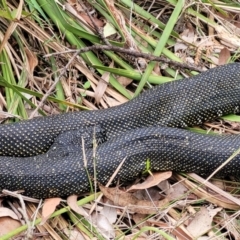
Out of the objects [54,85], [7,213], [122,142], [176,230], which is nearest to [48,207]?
[7,213]

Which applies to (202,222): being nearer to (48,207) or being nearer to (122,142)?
(122,142)

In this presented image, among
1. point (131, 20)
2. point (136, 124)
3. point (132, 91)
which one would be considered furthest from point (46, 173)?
point (131, 20)

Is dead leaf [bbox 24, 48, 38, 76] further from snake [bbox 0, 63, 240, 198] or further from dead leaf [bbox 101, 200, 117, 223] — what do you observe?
dead leaf [bbox 101, 200, 117, 223]

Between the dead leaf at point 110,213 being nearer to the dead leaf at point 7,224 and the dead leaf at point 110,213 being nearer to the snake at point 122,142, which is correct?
the snake at point 122,142

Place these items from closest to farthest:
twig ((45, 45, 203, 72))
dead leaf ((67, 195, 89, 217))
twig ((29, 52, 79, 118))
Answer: dead leaf ((67, 195, 89, 217)) < twig ((29, 52, 79, 118)) < twig ((45, 45, 203, 72))

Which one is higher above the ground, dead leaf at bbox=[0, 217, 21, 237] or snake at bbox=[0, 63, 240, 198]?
snake at bbox=[0, 63, 240, 198]

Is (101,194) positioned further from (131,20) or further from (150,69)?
(131,20)

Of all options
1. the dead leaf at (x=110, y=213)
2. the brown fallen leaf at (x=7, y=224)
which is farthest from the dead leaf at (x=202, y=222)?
the brown fallen leaf at (x=7, y=224)

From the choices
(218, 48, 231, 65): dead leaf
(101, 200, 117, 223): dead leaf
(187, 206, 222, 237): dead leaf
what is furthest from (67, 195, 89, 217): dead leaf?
(218, 48, 231, 65): dead leaf

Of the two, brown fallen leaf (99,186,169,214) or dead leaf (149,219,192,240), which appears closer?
dead leaf (149,219,192,240)
